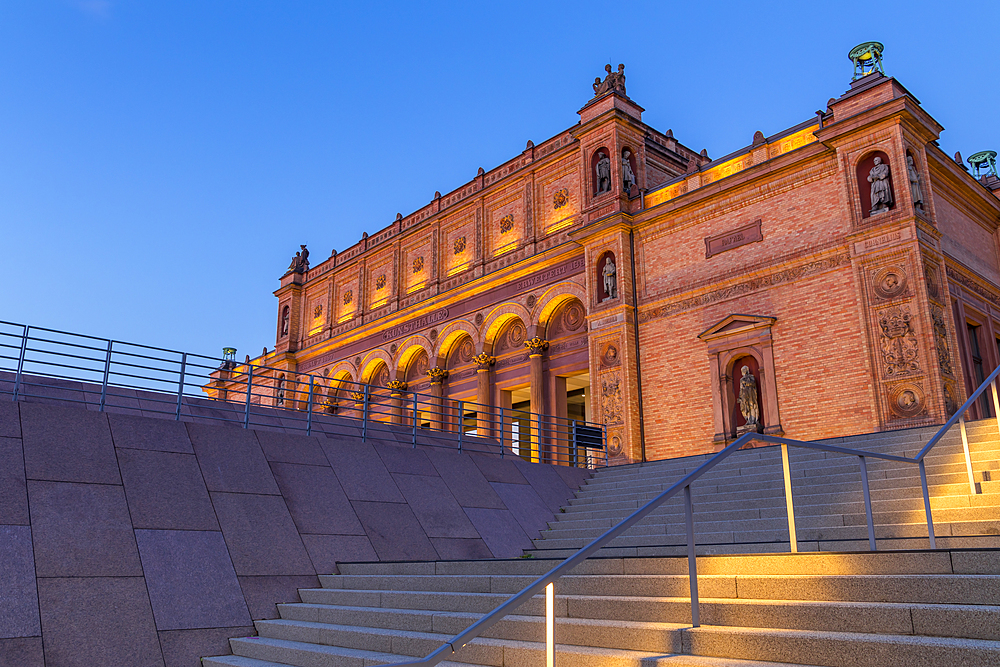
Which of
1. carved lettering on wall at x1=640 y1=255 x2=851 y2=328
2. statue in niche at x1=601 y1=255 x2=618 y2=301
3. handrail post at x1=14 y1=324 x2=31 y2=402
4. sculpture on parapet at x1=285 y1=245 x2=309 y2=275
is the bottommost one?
handrail post at x1=14 y1=324 x2=31 y2=402

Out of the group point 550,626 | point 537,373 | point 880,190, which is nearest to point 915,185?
point 880,190

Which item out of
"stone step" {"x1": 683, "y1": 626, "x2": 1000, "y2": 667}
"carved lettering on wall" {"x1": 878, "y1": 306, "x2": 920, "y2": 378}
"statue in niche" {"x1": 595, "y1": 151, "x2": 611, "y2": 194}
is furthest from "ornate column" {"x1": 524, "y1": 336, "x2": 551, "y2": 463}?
"stone step" {"x1": 683, "y1": 626, "x2": 1000, "y2": 667}

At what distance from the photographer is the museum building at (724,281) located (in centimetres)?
1510

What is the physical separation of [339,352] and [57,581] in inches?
935

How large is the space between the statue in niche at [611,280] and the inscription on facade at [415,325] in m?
7.37

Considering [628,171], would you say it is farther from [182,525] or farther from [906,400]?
[182,525]

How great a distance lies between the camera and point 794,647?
4148mm

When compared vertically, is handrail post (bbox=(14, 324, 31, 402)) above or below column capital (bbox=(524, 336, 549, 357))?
below

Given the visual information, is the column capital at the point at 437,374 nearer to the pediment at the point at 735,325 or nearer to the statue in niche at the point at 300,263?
the pediment at the point at 735,325

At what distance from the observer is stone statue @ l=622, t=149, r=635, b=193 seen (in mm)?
20812

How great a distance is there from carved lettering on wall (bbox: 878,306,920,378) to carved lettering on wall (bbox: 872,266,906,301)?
0.31m

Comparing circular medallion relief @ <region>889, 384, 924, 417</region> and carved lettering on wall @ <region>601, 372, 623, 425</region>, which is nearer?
circular medallion relief @ <region>889, 384, 924, 417</region>

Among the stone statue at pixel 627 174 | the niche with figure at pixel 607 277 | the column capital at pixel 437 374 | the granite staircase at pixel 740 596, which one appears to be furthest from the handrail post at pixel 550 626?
the column capital at pixel 437 374

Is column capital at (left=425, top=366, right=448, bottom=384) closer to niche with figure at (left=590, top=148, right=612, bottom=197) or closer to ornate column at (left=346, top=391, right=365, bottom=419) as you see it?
ornate column at (left=346, top=391, right=365, bottom=419)
